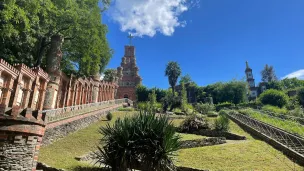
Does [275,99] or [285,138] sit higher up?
[275,99]

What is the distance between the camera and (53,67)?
19.5m

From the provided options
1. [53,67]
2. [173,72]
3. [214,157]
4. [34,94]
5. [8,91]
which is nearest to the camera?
[214,157]

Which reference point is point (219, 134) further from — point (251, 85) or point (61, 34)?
point (251, 85)

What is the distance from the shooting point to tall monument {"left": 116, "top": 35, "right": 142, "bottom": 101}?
58.2 meters

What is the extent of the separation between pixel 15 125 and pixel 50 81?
595 inches

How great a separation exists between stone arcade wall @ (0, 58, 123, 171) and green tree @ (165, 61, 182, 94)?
20.8 m

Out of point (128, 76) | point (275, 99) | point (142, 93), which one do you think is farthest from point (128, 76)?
point (275, 99)

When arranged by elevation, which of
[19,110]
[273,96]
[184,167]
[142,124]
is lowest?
[184,167]

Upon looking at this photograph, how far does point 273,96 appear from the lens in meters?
38.3

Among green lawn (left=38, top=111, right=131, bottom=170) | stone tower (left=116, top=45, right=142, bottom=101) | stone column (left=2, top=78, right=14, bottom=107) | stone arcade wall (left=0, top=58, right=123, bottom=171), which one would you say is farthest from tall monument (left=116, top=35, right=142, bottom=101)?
stone column (left=2, top=78, right=14, bottom=107)

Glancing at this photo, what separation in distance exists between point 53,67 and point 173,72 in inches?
1453

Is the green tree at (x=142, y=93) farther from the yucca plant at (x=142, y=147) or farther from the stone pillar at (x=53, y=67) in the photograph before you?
the yucca plant at (x=142, y=147)

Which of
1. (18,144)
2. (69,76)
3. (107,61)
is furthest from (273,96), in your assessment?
(18,144)

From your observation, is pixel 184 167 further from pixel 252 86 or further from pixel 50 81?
pixel 252 86
